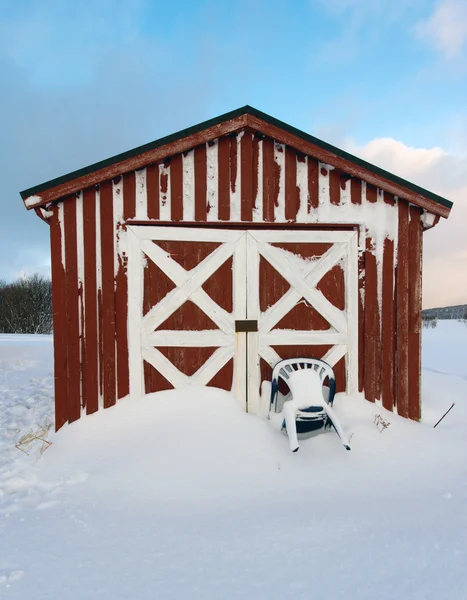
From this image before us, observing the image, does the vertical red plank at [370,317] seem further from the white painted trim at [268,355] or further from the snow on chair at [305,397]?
the white painted trim at [268,355]

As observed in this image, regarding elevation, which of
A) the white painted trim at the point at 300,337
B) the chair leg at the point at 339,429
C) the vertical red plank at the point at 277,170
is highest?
the vertical red plank at the point at 277,170

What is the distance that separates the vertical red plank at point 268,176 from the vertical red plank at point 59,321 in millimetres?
2710

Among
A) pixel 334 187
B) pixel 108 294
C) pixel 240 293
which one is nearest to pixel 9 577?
pixel 108 294

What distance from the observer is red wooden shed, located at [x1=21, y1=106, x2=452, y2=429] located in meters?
4.66

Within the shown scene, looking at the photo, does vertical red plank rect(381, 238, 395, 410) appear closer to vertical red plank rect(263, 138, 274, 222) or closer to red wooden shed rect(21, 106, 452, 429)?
red wooden shed rect(21, 106, 452, 429)

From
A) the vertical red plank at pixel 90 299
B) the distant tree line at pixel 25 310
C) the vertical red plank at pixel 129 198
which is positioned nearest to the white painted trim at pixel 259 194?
the vertical red plank at pixel 129 198

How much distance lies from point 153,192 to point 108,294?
146 cm

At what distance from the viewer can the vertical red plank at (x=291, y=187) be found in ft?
16.0

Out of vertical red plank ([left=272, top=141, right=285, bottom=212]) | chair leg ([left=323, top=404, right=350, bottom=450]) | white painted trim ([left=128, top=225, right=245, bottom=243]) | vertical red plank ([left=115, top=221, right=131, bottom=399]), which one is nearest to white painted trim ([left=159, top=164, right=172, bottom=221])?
white painted trim ([left=128, top=225, right=245, bottom=243])

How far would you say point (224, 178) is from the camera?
15.8ft

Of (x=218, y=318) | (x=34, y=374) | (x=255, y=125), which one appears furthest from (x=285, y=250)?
(x=34, y=374)

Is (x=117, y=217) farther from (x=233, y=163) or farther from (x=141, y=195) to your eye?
(x=233, y=163)

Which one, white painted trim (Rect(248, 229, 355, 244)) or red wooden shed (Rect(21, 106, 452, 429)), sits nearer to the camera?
red wooden shed (Rect(21, 106, 452, 429))

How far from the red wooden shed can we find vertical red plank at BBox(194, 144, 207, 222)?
1cm
